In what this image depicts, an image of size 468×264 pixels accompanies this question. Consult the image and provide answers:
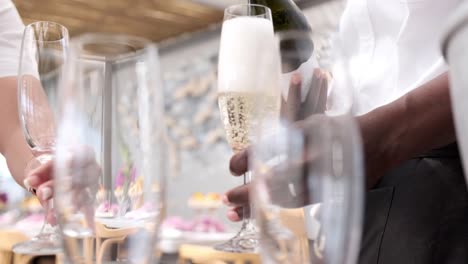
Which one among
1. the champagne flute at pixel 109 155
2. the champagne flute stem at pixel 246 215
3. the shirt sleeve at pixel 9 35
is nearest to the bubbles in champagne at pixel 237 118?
the champagne flute stem at pixel 246 215

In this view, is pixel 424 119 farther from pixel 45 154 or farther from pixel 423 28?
pixel 45 154

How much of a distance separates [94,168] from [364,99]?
574 mm

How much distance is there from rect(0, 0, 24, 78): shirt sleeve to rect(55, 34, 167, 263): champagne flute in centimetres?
94

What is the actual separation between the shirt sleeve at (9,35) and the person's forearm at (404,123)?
3.18 ft

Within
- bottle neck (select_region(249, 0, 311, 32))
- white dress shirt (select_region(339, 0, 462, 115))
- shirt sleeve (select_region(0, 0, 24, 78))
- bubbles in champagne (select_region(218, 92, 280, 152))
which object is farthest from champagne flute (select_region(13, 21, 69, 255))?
shirt sleeve (select_region(0, 0, 24, 78))

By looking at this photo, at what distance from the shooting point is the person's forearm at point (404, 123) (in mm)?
488

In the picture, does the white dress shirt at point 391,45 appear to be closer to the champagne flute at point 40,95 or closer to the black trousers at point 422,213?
the black trousers at point 422,213

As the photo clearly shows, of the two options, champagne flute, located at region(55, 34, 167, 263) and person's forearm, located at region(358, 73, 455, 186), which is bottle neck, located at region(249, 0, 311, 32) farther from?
champagne flute, located at region(55, 34, 167, 263)

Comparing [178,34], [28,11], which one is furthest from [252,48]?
[178,34]

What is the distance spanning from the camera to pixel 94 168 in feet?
1.17

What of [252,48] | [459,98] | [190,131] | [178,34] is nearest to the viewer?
[459,98]

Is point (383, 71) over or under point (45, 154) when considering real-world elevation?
over

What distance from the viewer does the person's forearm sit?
488mm

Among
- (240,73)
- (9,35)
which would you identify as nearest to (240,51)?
(240,73)
